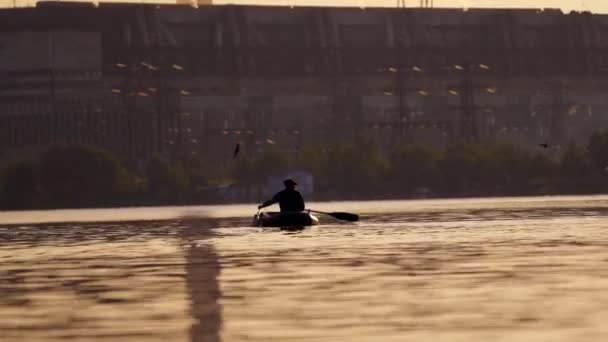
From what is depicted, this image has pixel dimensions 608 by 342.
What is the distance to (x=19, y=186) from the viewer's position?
563 ft

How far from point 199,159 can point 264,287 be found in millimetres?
143888

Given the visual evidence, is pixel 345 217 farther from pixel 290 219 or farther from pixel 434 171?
pixel 434 171

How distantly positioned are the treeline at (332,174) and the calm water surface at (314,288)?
368 ft

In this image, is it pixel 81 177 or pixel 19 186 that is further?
pixel 81 177

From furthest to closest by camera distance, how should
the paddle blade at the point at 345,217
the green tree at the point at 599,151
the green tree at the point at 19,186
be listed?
the green tree at the point at 599,151 < the green tree at the point at 19,186 < the paddle blade at the point at 345,217

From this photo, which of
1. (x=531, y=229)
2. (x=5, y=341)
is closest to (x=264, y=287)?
(x=5, y=341)

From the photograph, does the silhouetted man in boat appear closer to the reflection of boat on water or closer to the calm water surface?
the reflection of boat on water

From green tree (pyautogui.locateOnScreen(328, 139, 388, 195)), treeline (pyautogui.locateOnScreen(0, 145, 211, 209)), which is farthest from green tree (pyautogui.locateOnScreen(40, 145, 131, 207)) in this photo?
green tree (pyautogui.locateOnScreen(328, 139, 388, 195))

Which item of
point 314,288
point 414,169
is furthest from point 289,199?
point 414,169

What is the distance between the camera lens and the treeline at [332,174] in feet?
566

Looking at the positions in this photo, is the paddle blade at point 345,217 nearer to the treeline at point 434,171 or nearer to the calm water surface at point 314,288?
the calm water surface at point 314,288

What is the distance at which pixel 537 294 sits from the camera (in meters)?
31.8

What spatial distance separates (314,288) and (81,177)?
465ft

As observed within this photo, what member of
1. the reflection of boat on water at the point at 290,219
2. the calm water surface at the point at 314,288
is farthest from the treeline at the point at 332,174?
the calm water surface at the point at 314,288
